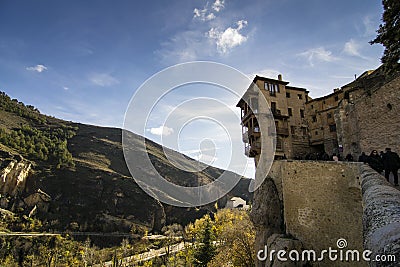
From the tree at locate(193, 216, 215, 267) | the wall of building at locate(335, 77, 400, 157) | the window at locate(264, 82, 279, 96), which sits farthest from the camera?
the tree at locate(193, 216, 215, 267)

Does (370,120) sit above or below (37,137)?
below

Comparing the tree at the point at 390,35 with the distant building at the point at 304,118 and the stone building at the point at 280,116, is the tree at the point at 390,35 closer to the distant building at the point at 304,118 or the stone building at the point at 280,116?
the distant building at the point at 304,118

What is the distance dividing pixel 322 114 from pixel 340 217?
54.5 feet

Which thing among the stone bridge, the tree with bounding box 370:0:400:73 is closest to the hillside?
the stone bridge

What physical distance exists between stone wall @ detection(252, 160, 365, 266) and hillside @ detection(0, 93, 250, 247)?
70306 mm

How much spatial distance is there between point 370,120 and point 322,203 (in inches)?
355

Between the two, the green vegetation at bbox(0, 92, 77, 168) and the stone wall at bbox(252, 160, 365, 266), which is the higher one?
the green vegetation at bbox(0, 92, 77, 168)

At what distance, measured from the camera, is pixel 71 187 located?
8025 centimetres

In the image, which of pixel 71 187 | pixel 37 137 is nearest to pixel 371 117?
pixel 71 187

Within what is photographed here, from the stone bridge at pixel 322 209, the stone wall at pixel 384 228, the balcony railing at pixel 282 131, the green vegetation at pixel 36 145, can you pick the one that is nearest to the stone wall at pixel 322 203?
the stone bridge at pixel 322 209

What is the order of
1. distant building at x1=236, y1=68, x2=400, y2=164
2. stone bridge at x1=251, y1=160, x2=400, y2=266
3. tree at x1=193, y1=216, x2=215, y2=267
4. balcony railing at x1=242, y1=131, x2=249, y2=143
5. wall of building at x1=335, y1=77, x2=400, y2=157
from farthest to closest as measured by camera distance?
tree at x1=193, y1=216, x2=215, y2=267 < balcony railing at x1=242, y1=131, x2=249, y2=143 < distant building at x1=236, y1=68, x2=400, y2=164 < wall of building at x1=335, y1=77, x2=400, y2=157 < stone bridge at x1=251, y1=160, x2=400, y2=266

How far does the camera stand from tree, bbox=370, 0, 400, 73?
992 cm

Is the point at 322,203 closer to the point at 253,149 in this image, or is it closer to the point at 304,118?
the point at 253,149

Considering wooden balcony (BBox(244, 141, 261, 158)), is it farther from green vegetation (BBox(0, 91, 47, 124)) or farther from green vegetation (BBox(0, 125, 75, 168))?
green vegetation (BBox(0, 91, 47, 124))
